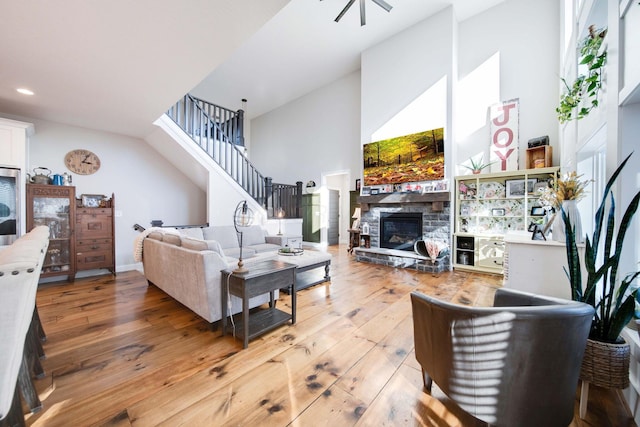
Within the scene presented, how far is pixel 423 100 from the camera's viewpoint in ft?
15.7

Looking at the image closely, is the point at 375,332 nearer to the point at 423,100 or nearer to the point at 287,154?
the point at 423,100

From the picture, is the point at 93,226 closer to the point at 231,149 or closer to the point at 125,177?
the point at 125,177

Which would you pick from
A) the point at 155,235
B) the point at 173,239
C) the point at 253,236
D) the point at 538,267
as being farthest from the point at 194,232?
the point at 538,267

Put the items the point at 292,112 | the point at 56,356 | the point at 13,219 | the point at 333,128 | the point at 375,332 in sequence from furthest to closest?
1. the point at 292,112
2. the point at 333,128
3. the point at 13,219
4. the point at 375,332
5. the point at 56,356

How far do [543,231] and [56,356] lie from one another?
441 cm

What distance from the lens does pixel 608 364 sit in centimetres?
129

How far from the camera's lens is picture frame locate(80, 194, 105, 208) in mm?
4289

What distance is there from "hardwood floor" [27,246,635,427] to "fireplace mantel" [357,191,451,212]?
2085 millimetres

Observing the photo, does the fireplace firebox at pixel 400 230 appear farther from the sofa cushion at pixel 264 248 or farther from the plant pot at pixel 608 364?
the plant pot at pixel 608 364

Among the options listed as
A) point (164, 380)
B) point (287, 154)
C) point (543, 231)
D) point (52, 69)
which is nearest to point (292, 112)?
point (287, 154)

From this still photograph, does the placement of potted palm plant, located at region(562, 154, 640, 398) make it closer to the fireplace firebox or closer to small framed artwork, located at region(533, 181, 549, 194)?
small framed artwork, located at region(533, 181, 549, 194)

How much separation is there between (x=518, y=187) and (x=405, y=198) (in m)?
1.83

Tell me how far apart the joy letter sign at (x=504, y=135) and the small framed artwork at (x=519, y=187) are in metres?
0.29

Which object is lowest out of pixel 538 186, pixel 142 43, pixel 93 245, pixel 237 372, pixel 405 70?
pixel 237 372
